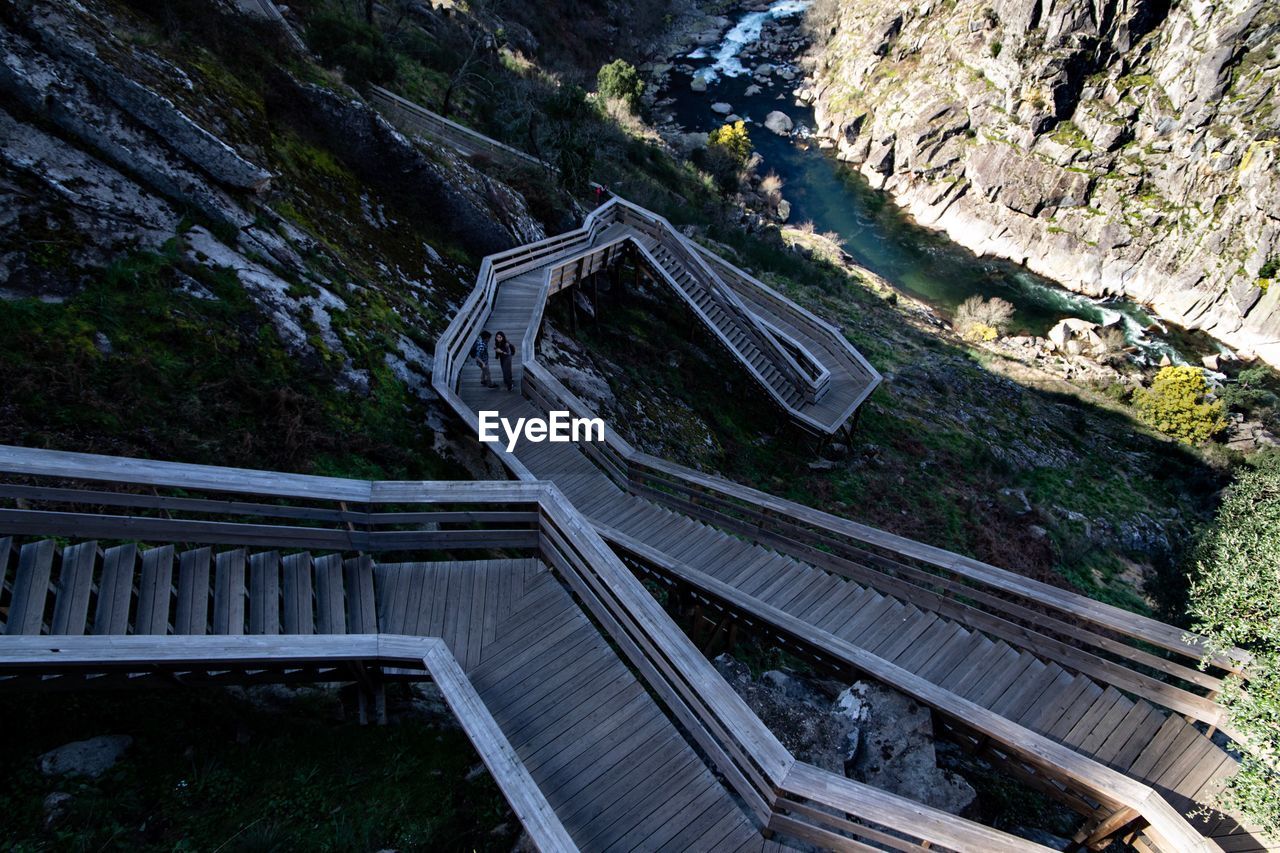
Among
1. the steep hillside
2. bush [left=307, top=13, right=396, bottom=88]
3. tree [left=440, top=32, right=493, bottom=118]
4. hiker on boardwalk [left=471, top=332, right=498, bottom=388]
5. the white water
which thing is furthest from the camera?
the white water

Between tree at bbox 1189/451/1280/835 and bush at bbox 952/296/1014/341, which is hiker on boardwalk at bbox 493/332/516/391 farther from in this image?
bush at bbox 952/296/1014/341

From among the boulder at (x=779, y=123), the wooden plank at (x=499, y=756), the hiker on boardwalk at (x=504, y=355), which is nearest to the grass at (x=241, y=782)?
the wooden plank at (x=499, y=756)

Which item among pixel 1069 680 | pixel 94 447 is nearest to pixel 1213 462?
pixel 1069 680

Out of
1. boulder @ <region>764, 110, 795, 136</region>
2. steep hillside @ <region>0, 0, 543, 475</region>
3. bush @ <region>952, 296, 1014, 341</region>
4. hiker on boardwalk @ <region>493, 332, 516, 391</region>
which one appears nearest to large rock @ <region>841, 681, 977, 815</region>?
steep hillside @ <region>0, 0, 543, 475</region>

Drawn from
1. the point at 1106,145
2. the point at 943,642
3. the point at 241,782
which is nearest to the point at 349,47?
the point at 241,782

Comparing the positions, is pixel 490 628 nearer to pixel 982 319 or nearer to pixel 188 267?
pixel 188 267

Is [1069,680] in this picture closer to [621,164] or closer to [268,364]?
[268,364]
